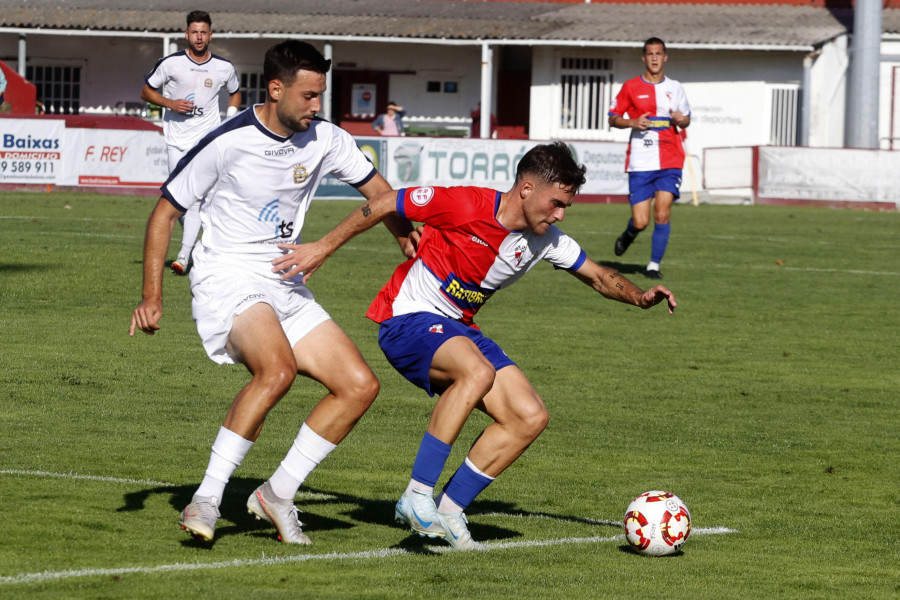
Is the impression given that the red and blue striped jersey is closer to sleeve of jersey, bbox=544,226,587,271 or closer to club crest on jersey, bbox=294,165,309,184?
sleeve of jersey, bbox=544,226,587,271

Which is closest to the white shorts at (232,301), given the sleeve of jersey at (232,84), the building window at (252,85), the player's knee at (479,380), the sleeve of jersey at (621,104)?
the player's knee at (479,380)

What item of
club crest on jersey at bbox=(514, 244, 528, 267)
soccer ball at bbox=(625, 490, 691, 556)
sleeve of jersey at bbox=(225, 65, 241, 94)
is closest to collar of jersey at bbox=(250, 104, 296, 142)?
club crest on jersey at bbox=(514, 244, 528, 267)

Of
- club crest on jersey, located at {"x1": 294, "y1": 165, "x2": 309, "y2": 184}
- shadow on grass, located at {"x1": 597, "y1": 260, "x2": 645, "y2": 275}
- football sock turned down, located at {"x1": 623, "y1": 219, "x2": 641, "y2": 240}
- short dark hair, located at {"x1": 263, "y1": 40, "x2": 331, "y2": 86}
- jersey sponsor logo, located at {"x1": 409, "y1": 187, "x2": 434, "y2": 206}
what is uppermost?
short dark hair, located at {"x1": 263, "y1": 40, "x2": 331, "y2": 86}

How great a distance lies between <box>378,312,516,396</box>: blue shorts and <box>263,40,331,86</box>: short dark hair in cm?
116

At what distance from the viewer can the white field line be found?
4.93 meters

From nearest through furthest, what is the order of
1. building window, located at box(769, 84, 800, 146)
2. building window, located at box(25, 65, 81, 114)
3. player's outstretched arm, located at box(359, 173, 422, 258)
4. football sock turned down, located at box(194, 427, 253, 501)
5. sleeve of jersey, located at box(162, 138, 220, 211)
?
football sock turned down, located at box(194, 427, 253, 501) < sleeve of jersey, located at box(162, 138, 220, 211) < player's outstretched arm, located at box(359, 173, 422, 258) < building window, located at box(769, 84, 800, 146) < building window, located at box(25, 65, 81, 114)

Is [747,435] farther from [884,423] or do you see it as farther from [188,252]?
[188,252]

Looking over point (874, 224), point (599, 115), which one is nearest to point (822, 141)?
point (599, 115)

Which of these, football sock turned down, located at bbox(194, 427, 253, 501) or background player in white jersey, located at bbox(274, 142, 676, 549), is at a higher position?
background player in white jersey, located at bbox(274, 142, 676, 549)

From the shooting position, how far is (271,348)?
18.4ft

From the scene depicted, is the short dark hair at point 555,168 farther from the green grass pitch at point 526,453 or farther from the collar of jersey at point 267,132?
Result: the green grass pitch at point 526,453

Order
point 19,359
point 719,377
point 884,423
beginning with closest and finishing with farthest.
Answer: point 884,423 < point 19,359 < point 719,377

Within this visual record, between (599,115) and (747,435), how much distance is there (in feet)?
101

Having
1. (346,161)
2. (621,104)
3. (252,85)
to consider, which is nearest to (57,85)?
(252,85)
